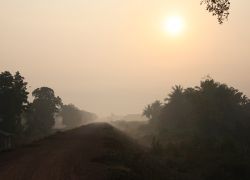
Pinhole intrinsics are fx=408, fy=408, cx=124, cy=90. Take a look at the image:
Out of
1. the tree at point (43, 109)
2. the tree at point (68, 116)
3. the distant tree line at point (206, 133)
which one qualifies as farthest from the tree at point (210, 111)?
the tree at point (68, 116)

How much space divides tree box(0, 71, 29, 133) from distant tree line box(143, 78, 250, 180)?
68.2 feet

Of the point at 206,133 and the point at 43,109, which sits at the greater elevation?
the point at 43,109

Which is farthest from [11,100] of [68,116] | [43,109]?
[68,116]

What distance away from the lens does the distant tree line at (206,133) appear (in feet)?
108

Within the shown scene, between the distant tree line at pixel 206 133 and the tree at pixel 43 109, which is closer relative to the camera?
the distant tree line at pixel 206 133

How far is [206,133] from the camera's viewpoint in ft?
214

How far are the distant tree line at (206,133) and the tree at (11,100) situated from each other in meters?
20.8

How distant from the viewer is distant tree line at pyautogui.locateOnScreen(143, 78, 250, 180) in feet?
108

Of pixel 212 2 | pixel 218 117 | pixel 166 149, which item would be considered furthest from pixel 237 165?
pixel 218 117

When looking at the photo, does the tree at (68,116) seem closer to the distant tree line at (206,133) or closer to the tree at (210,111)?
the distant tree line at (206,133)

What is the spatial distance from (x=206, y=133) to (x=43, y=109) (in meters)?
36.4

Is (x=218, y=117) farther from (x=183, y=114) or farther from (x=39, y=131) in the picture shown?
(x=39, y=131)

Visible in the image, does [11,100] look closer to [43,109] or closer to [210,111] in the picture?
[43,109]

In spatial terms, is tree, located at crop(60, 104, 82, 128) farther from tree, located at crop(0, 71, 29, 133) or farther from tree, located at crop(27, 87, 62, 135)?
tree, located at crop(0, 71, 29, 133)
